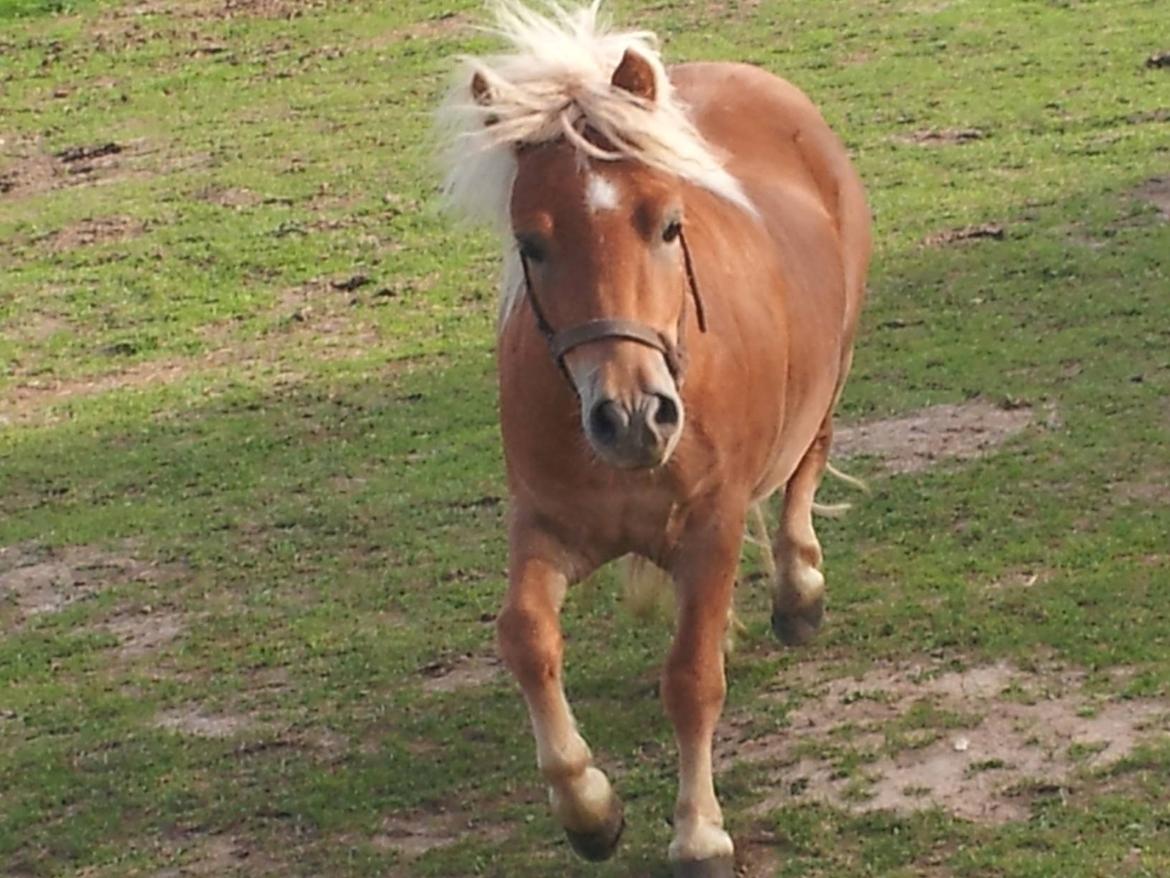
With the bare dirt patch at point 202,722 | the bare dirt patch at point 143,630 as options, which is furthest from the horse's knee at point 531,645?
the bare dirt patch at point 143,630

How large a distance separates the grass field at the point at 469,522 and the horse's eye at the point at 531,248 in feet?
4.40

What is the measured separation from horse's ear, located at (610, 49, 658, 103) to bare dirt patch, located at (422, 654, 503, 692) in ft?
6.67

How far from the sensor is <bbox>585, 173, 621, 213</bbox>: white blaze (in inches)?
145

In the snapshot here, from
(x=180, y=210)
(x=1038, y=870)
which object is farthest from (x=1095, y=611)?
(x=180, y=210)

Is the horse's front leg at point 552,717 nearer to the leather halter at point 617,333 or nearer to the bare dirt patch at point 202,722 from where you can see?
the leather halter at point 617,333

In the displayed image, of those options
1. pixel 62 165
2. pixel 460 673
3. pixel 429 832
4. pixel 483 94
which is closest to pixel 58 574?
pixel 460 673

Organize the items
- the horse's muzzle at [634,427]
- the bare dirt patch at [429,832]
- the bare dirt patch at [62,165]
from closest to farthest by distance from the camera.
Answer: the horse's muzzle at [634,427], the bare dirt patch at [429,832], the bare dirt patch at [62,165]

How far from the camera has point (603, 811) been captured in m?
4.07

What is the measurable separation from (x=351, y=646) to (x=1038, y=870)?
242 cm

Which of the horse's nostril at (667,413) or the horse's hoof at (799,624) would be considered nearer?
the horse's nostril at (667,413)

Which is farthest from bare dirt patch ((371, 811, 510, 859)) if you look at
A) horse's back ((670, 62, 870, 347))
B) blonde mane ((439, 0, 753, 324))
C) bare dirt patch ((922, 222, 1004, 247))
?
bare dirt patch ((922, 222, 1004, 247))

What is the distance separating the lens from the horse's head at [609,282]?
352 centimetres

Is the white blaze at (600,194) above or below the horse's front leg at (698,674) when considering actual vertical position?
above

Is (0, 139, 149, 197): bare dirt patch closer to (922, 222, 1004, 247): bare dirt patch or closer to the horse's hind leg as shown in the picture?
(922, 222, 1004, 247): bare dirt patch
